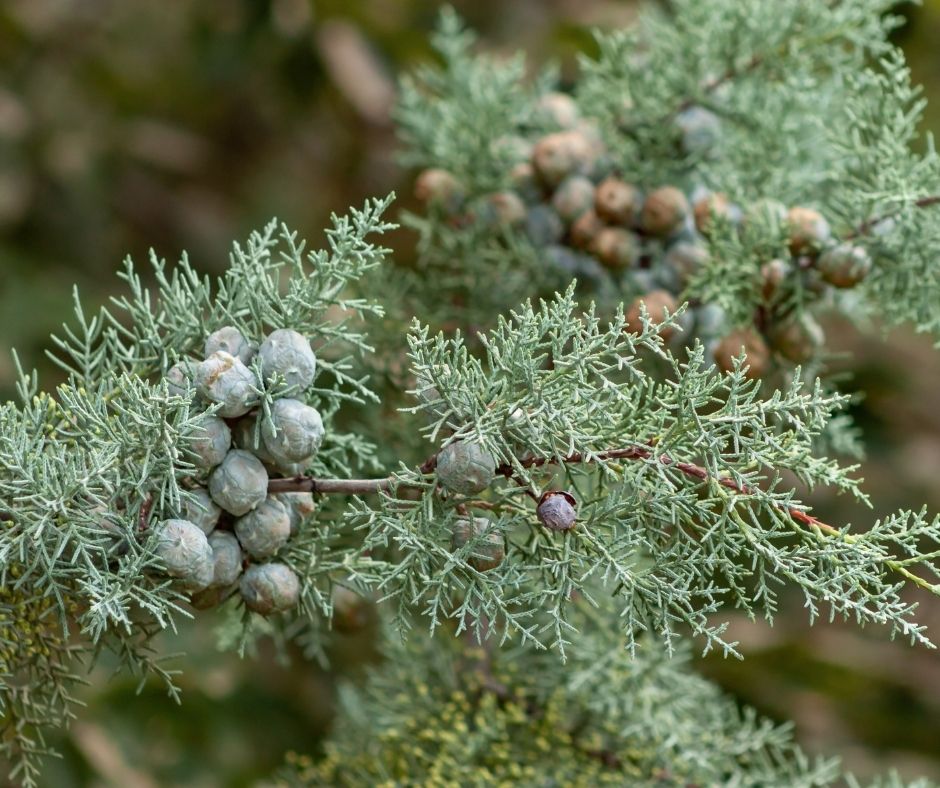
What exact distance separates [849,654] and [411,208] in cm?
76

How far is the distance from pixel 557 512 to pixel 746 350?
0.18m

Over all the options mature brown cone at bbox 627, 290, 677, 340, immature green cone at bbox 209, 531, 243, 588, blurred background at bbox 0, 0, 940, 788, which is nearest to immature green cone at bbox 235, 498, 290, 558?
immature green cone at bbox 209, 531, 243, 588

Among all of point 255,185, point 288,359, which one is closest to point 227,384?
point 288,359

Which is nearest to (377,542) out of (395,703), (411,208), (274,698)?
(395,703)

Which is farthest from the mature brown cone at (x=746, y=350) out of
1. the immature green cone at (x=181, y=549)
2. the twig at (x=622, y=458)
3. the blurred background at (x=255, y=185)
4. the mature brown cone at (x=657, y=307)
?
the blurred background at (x=255, y=185)

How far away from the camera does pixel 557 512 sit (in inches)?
13.8

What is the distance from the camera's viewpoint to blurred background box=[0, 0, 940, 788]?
42.6 inches

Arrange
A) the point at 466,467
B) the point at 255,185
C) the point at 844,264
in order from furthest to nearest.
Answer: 1. the point at 255,185
2. the point at 844,264
3. the point at 466,467

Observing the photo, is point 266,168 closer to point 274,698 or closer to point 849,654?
point 274,698

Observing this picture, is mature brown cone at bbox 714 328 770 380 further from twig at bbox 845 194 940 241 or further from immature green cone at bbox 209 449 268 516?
immature green cone at bbox 209 449 268 516

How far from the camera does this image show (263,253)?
1.31 ft

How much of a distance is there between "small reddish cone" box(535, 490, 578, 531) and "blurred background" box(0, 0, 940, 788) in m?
0.67

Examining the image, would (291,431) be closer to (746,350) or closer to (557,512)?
(557,512)

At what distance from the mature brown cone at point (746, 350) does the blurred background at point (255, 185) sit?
23.0 inches
